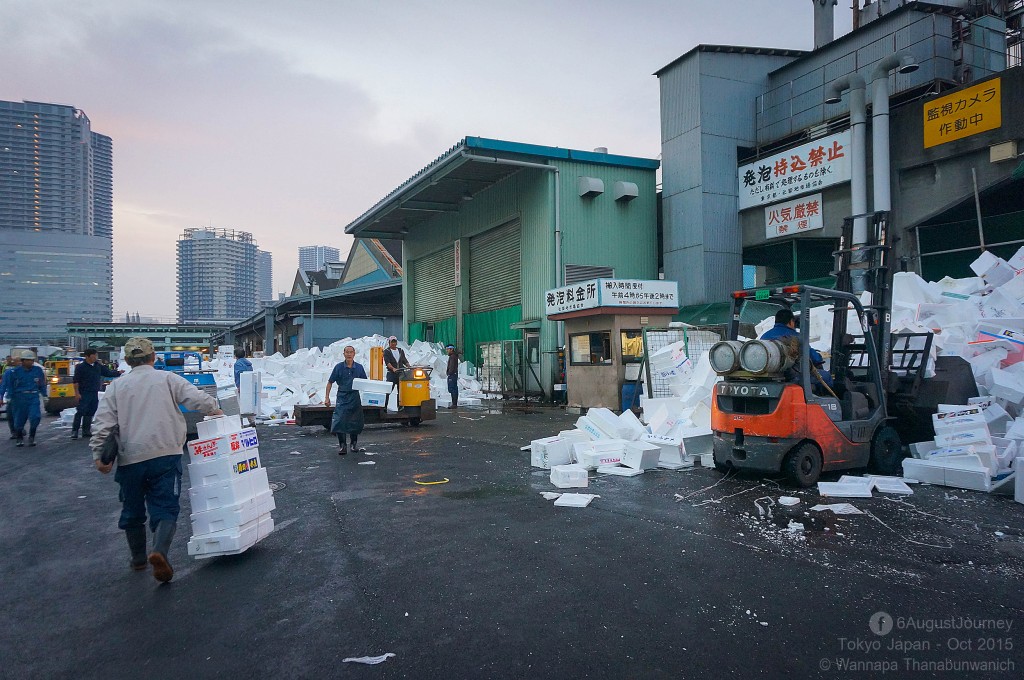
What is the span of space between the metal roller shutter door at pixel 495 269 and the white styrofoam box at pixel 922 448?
16525 mm

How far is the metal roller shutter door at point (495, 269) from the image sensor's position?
24.6m

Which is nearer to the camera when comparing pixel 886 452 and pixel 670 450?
pixel 886 452

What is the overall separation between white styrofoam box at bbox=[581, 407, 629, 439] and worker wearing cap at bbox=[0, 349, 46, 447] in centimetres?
1149

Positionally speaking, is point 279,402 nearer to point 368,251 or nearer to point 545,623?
point 545,623

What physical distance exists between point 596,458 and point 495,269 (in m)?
17.9

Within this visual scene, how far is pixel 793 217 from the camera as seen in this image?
20.9m

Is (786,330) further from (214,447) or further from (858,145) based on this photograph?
(858,145)

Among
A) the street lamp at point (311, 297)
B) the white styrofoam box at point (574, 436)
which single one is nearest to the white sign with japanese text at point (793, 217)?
the white styrofoam box at point (574, 436)

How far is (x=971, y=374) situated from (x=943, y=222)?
34.3 feet

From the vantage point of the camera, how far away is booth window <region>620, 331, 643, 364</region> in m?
16.9

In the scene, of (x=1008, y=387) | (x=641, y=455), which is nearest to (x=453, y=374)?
(x=641, y=455)

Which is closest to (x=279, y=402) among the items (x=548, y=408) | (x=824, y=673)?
(x=548, y=408)

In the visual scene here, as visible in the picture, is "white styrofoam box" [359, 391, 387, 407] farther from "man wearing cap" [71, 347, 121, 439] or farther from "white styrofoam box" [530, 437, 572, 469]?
"white styrofoam box" [530, 437, 572, 469]

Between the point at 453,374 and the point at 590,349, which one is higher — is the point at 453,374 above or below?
below
